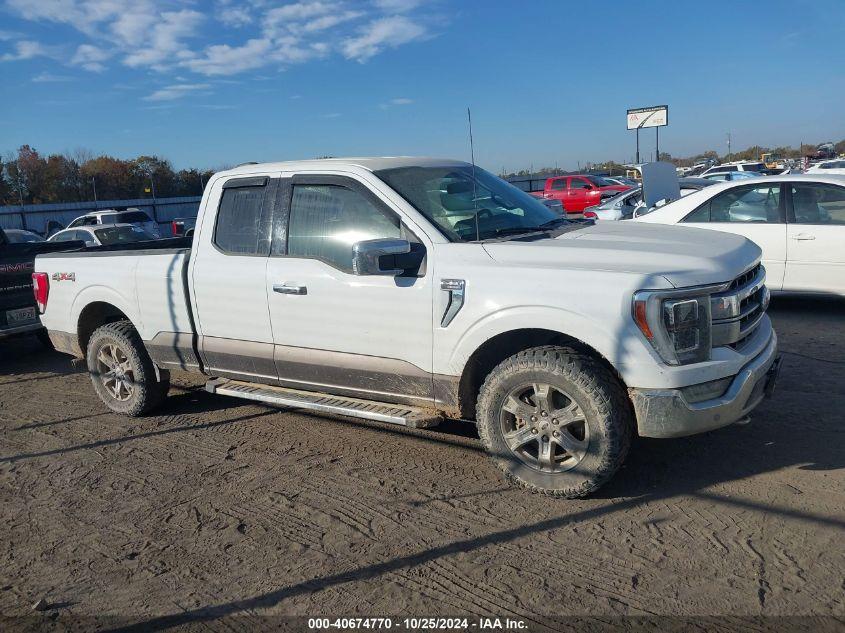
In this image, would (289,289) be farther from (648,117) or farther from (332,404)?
(648,117)

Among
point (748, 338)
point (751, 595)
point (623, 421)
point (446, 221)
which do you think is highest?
point (446, 221)

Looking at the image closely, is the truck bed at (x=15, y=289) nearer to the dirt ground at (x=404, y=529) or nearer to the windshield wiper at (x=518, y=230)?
the dirt ground at (x=404, y=529)

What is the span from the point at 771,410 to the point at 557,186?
2593 cm

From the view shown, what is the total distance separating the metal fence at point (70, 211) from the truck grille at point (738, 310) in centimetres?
3144

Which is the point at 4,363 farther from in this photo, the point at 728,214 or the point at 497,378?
the point at 728,214

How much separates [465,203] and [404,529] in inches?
88.1

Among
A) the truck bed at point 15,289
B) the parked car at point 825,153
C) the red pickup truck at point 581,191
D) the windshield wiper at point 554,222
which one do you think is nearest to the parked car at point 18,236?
the truck bed at point 15,289

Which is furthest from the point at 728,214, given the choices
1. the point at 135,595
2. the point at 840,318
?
the point at 135,595

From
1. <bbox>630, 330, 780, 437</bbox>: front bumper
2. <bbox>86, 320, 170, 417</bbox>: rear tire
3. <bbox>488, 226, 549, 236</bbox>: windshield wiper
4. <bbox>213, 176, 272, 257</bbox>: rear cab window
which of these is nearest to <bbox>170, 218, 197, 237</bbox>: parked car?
<bbox>86, 320, 170, 417</bbox>: rear tire

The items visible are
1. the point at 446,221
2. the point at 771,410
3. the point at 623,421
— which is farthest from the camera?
the point at 771,410

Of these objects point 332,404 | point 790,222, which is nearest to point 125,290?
point 332,404

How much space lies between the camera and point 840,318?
8.02 meters

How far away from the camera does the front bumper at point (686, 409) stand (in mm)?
3797

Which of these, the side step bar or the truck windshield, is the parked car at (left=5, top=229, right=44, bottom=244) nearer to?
the side step bar
